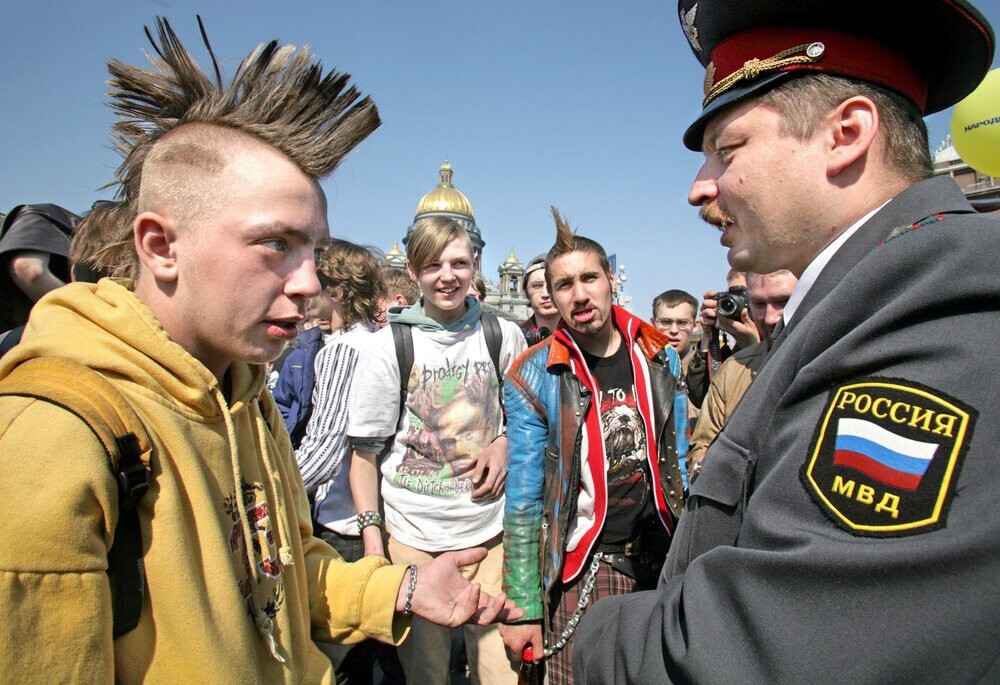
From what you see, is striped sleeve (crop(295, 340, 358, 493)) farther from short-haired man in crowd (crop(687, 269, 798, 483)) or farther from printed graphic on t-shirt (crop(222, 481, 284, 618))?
short-haired man in crowd (crop(687, 269, 798, 483))

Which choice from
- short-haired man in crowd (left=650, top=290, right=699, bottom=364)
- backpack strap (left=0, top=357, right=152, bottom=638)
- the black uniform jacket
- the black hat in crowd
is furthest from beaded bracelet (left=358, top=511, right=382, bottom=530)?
short-haired man in crowd (left=650, top=290, right=699, bottom=364)

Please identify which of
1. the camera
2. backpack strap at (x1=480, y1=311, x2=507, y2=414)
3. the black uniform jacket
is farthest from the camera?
the camera

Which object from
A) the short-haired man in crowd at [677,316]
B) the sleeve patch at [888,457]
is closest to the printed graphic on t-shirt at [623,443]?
the sleeve patch at [888,457]

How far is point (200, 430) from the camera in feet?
4.12

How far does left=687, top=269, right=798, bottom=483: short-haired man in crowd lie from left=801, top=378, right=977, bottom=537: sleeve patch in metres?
2.23

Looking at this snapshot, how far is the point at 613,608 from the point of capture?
1287 millimetres

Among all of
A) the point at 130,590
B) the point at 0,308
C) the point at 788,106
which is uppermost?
the point at 0,308

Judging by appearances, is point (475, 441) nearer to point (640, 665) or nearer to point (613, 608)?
point (613, 608)

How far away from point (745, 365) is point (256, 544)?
316 cm

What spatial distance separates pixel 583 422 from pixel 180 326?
1.84m

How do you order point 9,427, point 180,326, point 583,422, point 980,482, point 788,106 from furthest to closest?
1. point 583,422
2. point 180,326
3. point 788,106
4. point 9,427
5. point 980,482

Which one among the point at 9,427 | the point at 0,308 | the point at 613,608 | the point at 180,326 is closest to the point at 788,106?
the point at 613,608

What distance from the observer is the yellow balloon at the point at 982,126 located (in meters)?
3.53

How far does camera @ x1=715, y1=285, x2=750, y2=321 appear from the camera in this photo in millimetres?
4277
